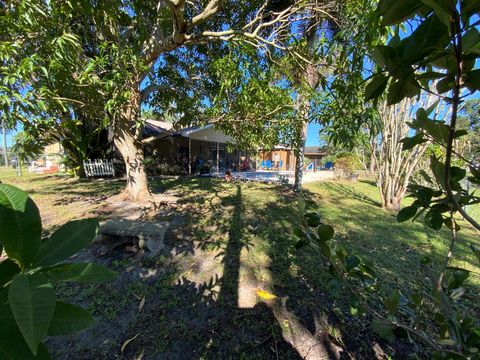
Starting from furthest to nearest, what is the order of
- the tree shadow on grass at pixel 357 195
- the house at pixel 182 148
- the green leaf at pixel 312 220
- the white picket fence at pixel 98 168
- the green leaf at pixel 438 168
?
the house at pixel 182 148 < the white picket fence at pixel 98 168 < the tree shadow on grass at pixel 357 195 < the green leaf at pixel 312 220 < the green leaf at pixel 438 168

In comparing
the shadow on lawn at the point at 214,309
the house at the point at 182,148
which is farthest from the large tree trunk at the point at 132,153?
the house at the point at 182,148

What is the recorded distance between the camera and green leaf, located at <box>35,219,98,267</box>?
53cm

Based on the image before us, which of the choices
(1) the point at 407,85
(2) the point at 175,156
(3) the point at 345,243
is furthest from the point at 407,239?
(2) the point at 175,156

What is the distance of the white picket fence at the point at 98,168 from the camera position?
12.7 m

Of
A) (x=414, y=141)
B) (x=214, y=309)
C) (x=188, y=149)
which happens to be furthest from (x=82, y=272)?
(x=188, y=149)

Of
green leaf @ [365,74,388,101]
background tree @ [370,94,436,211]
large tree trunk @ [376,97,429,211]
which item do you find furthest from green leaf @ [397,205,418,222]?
large tree trunk @ [376,97,429,211]

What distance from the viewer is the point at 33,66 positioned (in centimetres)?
283

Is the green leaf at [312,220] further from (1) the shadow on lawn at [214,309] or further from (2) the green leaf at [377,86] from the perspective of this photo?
(2) the green leaf at [377,86]

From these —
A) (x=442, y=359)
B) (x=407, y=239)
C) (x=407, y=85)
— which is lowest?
(x=407, y=239)

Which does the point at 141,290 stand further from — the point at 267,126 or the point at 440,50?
the point at 267,126

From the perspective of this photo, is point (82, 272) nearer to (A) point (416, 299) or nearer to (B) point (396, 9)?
(B) point (396, 9)

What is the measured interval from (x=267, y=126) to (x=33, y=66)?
479cm

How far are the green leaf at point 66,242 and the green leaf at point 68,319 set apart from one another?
98 millimetres

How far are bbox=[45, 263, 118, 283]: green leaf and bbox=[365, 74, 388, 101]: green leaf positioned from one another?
32.2 inches
